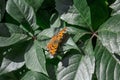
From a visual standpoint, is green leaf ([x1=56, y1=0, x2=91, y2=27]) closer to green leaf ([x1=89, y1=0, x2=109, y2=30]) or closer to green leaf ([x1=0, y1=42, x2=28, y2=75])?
green leaf ([x1=89, y1=0, x2=109, y2=30])

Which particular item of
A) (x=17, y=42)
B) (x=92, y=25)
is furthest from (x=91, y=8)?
(x=17, y=42)

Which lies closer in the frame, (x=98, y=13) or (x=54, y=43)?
(x=54, y=43)

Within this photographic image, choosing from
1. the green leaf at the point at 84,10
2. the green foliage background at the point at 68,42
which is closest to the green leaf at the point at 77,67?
the green foliage background at the point at 68,42

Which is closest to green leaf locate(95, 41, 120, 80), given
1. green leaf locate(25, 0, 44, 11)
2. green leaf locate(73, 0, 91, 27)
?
green leaf locate(73, 0, 91, 27)

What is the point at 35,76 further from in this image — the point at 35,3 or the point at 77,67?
the point at 35,3

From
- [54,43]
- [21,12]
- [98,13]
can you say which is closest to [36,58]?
[54,43]

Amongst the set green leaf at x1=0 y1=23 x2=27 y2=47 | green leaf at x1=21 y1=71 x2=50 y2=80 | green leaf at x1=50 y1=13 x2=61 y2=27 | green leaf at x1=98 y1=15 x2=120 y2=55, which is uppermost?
green leaf at x1=0 y1=23 x2=27 y2=47
